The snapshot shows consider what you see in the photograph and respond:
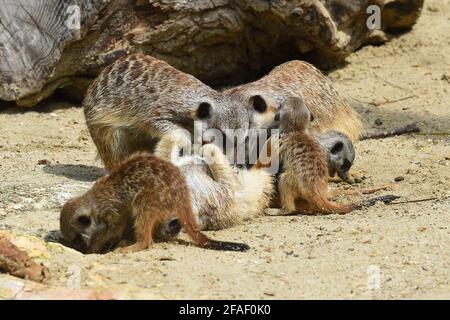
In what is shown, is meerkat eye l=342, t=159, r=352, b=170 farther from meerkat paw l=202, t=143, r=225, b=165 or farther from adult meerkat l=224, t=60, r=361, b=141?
meerkat paw l=202, t=143, r=225, b=165

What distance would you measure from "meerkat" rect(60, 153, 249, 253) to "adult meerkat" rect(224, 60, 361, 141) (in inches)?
61.0

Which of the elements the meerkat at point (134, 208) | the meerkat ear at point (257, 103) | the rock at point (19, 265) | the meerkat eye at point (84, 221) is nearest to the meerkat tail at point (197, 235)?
the meerkat at point (134, 208)

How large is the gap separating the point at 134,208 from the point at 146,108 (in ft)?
4.87

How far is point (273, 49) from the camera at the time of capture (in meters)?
8.66

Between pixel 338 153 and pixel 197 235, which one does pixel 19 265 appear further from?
pixel 338 153

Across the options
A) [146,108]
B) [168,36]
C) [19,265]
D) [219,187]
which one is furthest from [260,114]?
[19,265]

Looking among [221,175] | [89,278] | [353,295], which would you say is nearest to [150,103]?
[221,175]

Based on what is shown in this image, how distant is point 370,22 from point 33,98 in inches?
130

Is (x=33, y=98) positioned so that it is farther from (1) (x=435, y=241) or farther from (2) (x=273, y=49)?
(1) (x=435, y=241)

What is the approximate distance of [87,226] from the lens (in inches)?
206

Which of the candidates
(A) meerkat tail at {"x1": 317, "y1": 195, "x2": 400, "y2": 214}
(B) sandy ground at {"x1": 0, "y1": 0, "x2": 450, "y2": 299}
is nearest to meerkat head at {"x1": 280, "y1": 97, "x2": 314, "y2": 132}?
(B) sandy ground at {"x1": 0, "y1": 0, "x2": 450, "y2": 299}

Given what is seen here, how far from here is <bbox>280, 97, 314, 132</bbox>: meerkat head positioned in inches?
253

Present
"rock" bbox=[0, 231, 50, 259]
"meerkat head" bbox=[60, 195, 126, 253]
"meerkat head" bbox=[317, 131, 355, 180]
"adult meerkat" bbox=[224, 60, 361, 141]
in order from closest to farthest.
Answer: "rock" bbox=[0, 231, 50, 259]
"meerkat head" bbox=[60, 195, 126, 253]
"meerkat head" bbox=[317, 131, 355, 180]
"adult meerkat" bbox=[224, 60, 361, 141]

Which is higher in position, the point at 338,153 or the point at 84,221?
the point at 84,221
